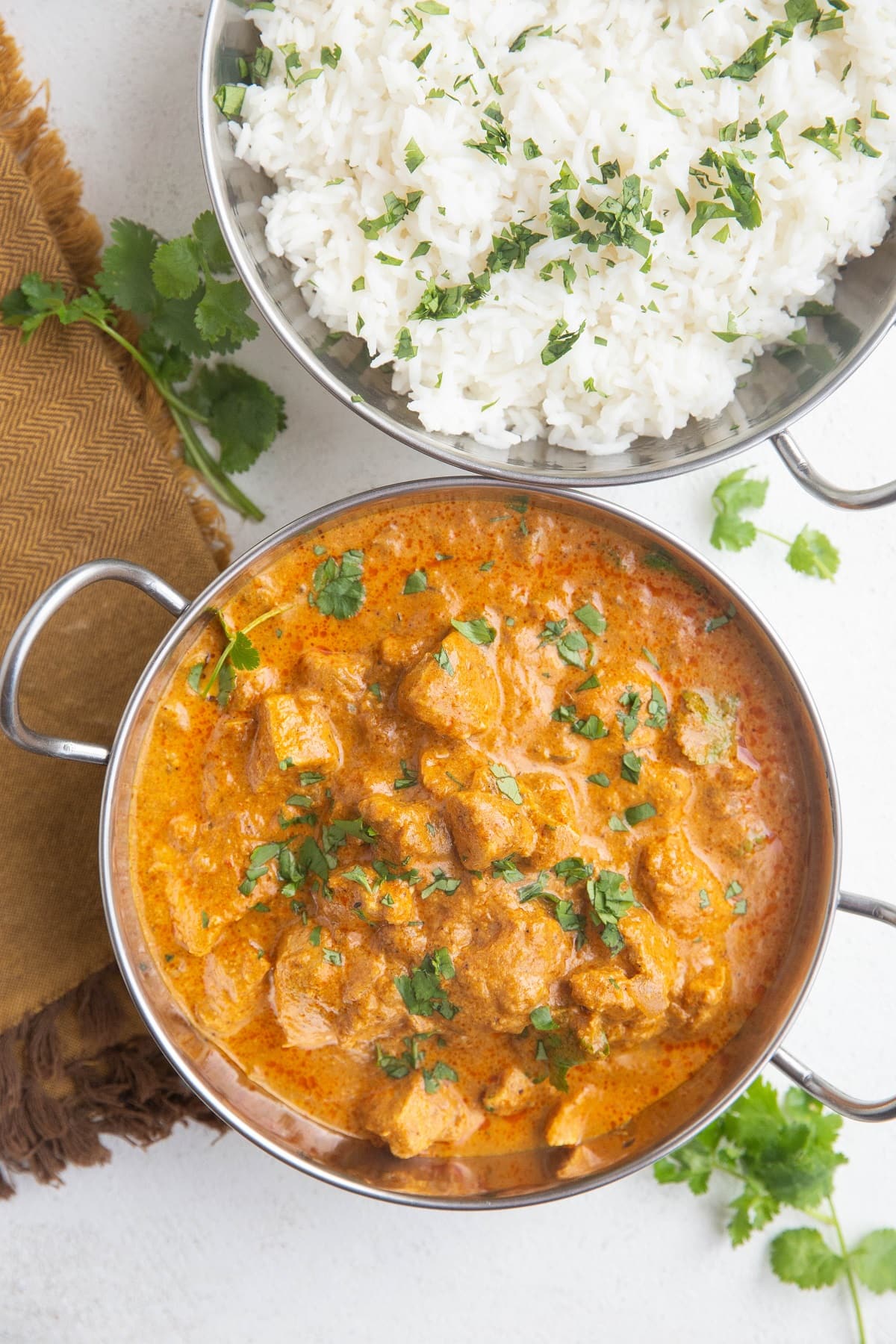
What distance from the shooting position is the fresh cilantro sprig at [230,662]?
8.52 feet

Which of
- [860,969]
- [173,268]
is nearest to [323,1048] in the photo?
[860,969]

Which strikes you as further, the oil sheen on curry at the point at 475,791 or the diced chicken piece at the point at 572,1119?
the diced chicken piece at the point at 572,1119

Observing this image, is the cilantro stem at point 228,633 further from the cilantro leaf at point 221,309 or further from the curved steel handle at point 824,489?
the curved steel handle at point 824,489

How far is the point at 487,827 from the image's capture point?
97.0 inches

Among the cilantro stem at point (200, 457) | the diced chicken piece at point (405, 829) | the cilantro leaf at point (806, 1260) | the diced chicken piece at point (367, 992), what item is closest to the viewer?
the diced chicken piece at point (405, 829)

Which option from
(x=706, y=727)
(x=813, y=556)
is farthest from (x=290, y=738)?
(x=813, y=556)

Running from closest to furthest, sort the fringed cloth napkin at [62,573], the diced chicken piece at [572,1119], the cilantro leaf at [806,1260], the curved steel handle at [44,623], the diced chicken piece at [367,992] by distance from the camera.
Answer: the curved steel handle at [44,623], the diced chicken piece at [367,992], the diced chicken piece at [572,1119], the fringed cloth napkin at [62,573], the cilantro leaf at [806,1260]

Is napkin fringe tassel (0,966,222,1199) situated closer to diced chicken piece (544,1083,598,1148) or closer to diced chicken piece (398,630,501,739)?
diced chicken piece (544,1083,598,1148)

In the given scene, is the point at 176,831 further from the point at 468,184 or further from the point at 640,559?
the point at 468,184

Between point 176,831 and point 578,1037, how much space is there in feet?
3.69

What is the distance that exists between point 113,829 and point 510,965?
1.02 metres

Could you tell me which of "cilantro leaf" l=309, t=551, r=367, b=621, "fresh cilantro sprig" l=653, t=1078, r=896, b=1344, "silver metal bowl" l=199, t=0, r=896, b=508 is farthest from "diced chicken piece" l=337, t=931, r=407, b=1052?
"silver metal bowl" l=199, t=0, r=896, b=508

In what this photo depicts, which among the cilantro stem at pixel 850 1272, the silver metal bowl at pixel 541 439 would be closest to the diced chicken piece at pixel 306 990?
the silver metal bowl at pixel 541 439

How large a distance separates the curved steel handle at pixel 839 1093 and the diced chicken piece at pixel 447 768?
0.98 m
